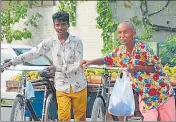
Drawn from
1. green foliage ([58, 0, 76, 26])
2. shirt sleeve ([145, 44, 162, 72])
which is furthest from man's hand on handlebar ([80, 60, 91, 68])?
green foliage ([58, 0, 76, 26])

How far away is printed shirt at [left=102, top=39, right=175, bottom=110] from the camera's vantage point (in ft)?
16.6

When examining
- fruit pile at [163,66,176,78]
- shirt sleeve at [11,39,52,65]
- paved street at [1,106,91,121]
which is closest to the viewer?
shirt sleeve at [11,39,52,65]

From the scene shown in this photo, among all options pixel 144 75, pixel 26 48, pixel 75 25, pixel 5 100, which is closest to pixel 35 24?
pixel 75 25

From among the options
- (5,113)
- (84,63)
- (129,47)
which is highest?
(129,47)

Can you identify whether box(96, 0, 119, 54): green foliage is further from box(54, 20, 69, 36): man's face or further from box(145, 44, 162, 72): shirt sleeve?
box(145, 44, 162, 72): shirt sleeve

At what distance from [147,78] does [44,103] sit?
Answer: 1.44 meters

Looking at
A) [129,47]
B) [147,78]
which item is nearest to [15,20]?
[129,47]

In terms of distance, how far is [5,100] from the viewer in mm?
9547

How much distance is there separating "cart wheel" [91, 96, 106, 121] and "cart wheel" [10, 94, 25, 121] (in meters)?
0.73

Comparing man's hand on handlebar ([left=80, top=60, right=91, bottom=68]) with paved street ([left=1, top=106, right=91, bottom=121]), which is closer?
man's hand on handlebar ([left=80, top=60, right=91, bottom=68])

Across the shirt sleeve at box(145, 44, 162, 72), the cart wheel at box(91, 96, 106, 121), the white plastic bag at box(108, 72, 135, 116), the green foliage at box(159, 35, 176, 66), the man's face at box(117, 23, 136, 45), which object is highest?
the man's face at box(117, 23, 136, 45)

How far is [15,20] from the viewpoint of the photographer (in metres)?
15.5

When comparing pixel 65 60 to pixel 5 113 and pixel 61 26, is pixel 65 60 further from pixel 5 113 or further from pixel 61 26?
pixel 5 113

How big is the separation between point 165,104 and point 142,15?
343 inches
